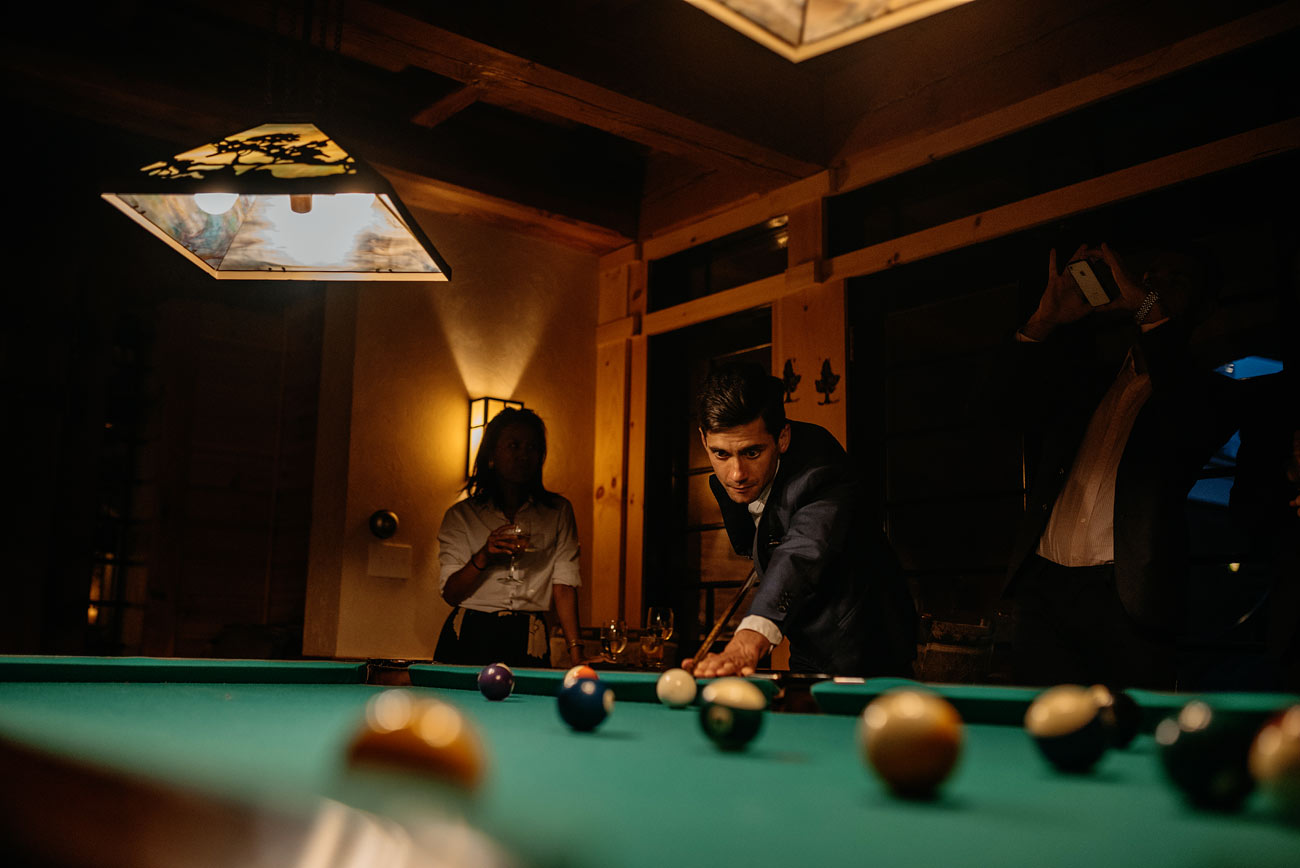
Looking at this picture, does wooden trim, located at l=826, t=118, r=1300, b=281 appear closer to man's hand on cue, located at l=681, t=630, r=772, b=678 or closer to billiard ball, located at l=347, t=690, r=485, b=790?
man's hand on cue, located at l=681, t=630, r=772, b=678

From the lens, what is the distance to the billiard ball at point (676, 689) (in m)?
1.83

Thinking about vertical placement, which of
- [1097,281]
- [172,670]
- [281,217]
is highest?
[281,217]

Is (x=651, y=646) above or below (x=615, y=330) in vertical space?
below

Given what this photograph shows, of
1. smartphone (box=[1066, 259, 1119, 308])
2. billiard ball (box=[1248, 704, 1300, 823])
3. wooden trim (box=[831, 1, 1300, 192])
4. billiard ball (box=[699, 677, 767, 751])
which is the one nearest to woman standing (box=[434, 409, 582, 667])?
wooden trim (box=[831, 1, 1300, 192])

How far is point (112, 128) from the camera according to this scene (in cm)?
463

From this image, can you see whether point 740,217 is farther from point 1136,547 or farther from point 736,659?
point 736,659

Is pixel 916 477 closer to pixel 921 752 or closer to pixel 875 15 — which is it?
pixel 875 15

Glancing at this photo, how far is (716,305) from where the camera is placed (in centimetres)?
516

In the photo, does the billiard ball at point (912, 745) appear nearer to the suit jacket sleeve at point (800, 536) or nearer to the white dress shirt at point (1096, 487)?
the suit jacket sleeve at point (800, 536)

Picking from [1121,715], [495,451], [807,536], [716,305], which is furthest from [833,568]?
[716,305]

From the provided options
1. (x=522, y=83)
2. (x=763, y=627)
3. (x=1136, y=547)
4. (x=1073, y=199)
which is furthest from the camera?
(x=522, y=83)

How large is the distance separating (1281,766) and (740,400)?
2335 millimetres

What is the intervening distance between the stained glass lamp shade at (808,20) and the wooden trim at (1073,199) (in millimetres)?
1705

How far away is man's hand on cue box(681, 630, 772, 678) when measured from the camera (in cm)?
222
